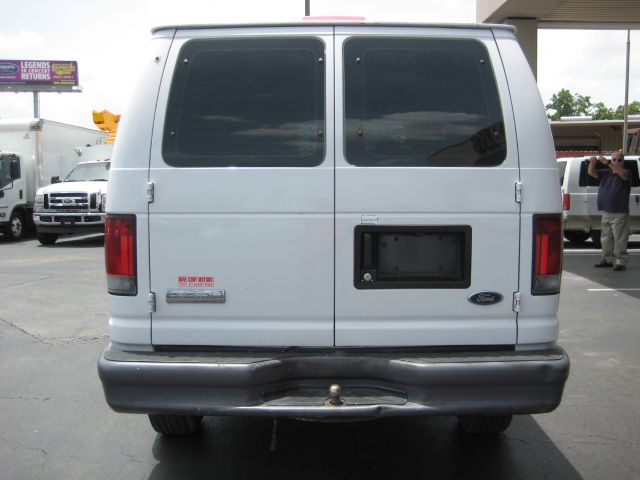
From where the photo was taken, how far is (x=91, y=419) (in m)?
4.24

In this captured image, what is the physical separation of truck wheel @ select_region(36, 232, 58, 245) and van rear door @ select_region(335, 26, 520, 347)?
45.6ft

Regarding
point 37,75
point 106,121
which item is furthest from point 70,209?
point 37,75

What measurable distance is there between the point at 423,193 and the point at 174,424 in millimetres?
2049

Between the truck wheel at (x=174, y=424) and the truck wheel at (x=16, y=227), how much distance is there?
47.6 ft

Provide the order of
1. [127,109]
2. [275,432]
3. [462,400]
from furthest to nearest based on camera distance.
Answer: [275,432] → [127,109] → [462,400]

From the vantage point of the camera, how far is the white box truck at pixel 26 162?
16188mm

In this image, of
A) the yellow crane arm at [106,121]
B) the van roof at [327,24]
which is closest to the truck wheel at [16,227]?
the yellow crane arm at [106,121]

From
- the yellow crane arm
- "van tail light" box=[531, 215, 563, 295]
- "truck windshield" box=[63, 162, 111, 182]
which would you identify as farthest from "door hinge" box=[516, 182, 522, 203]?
the yellow crane arm

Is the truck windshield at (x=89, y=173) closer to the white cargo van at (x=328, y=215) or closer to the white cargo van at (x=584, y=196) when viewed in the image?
the white cargo van at (x=584, y=196)

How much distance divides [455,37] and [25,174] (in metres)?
16.3

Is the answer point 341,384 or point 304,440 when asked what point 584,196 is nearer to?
point 304,440

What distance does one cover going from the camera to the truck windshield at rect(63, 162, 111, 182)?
15938mm

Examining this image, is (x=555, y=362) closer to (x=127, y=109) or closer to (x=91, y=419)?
(x=127, y=109)

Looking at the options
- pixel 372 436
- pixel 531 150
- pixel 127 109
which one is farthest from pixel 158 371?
pixel 531 150
